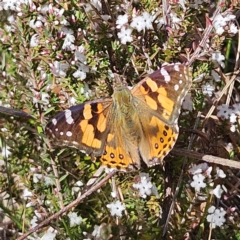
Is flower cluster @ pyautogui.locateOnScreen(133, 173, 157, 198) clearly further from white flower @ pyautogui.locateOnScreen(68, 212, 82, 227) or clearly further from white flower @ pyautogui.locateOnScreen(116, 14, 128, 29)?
white flower @ pyautogui.locateOnScreen(116, 14, 128, 29)

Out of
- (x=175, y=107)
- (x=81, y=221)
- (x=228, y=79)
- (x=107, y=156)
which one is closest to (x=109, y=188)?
(x=81, y=221)

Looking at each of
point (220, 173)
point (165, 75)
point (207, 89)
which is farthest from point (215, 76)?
point (165, 75)

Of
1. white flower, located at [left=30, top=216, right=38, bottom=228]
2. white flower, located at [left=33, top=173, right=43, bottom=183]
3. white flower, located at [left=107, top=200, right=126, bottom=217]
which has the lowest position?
white flower, located at [left=30, top=216, right=38, bottom=228]

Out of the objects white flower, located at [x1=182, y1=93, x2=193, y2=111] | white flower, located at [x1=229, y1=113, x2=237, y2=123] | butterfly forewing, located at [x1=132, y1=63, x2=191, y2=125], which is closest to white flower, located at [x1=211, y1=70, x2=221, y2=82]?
→ white flower, located at [x1=229, y1=113, x2=237, y2=123]

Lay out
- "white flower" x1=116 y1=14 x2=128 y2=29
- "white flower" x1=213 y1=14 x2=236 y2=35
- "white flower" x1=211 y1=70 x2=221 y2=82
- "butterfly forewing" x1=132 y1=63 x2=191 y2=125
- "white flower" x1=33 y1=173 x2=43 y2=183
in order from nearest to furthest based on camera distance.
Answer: "butterfly forewing" x1=132 y1=63 x2=191 y2=125 < "white flower" x1=213 y1=14 x2=236 y2=35 < "white flower" x1=116 y1=14 x2=128 y2=29 < "white flower" x1=33 y1=173 x2=43 y2=183 < "white flower" x1=211 y1=70 x2=221 y2=82

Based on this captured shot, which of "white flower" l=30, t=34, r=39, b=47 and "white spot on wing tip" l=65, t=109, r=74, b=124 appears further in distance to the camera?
"white flower" l=30, t=34, r=39, b=47

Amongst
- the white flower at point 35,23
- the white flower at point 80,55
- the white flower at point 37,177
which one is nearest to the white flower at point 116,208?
the white flower at point 37,177

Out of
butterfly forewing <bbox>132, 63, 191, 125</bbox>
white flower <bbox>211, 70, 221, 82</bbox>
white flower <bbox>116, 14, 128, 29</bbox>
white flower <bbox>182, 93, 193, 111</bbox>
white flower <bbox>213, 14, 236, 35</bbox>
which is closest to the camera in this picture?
butterfly forewing <bbox>132, 63, 191, 125</bbox>
